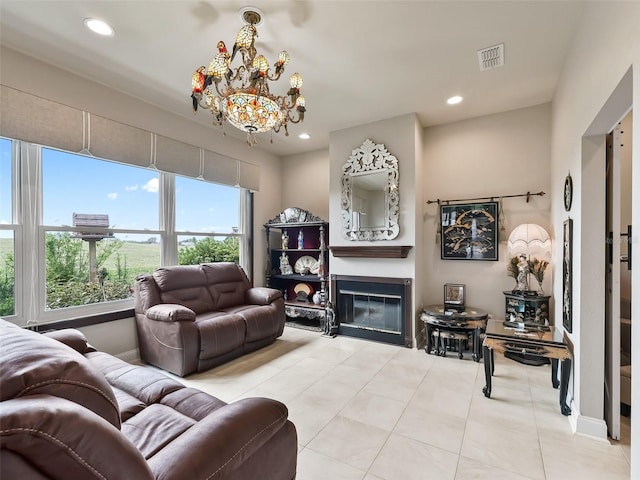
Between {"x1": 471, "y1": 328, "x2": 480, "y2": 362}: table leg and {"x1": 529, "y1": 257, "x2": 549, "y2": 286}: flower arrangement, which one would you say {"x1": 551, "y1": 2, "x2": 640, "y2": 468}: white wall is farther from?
{"x1": 471, "y1": 328, "x2": 480, "y2": 362}: table leg

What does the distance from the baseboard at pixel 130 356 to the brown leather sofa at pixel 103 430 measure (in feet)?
6.63

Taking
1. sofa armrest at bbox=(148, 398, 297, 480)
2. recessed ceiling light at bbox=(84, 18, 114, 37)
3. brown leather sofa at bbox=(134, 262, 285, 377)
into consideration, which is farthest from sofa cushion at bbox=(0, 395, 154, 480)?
recessed ceiling light at bbox=(84, 18, 114, 37)

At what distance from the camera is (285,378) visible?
290cm

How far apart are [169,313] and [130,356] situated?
3.03ft

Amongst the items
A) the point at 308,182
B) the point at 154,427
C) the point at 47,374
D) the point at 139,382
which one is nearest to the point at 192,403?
the point at 154,427

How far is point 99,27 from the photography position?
2252 millimetres

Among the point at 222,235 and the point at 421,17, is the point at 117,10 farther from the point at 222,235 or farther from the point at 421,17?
the point at 222,235

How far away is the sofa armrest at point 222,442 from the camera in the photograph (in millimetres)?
940

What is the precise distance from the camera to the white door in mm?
1985

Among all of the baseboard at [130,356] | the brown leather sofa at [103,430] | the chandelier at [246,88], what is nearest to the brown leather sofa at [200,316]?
the baseboard at [130,356]

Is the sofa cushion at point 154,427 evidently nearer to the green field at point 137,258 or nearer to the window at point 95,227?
the window at point 95,227

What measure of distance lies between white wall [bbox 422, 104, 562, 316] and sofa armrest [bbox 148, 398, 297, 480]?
131 inches

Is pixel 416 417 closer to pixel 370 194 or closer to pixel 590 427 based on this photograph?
pixel 590 427

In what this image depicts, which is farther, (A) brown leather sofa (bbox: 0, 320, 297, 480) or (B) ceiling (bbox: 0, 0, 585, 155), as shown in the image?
(B) ceiling (bbox: 0, 0, 585, 155)
